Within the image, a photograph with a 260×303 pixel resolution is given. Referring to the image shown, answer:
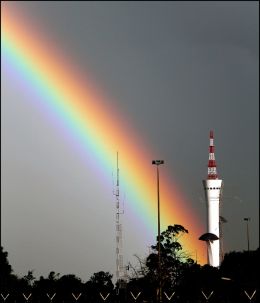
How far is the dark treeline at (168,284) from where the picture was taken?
305 ft

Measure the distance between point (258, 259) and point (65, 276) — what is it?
39.3 m

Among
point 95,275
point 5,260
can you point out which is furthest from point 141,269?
point 5,260

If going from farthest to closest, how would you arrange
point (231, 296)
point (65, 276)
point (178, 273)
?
point (65, 276) < point (178, 273) < point (231, 296)

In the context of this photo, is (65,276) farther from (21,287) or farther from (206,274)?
(206,274)

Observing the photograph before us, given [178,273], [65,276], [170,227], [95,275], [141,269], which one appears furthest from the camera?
[95,275]

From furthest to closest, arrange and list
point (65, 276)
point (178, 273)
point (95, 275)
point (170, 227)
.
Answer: point (95, 275), point (65, 276), point (170, 227), point (178, 273)

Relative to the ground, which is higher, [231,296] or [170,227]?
[170,227]

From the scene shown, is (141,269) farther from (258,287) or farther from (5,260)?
(5,260)

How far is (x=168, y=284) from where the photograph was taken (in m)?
105

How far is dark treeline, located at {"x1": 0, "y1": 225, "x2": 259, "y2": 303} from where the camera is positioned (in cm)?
9300

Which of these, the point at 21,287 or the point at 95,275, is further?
the point at 95,275

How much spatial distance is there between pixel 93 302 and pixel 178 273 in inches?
781

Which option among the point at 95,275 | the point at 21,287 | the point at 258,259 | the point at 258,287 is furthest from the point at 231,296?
the point at 95,275

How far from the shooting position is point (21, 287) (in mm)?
122812
